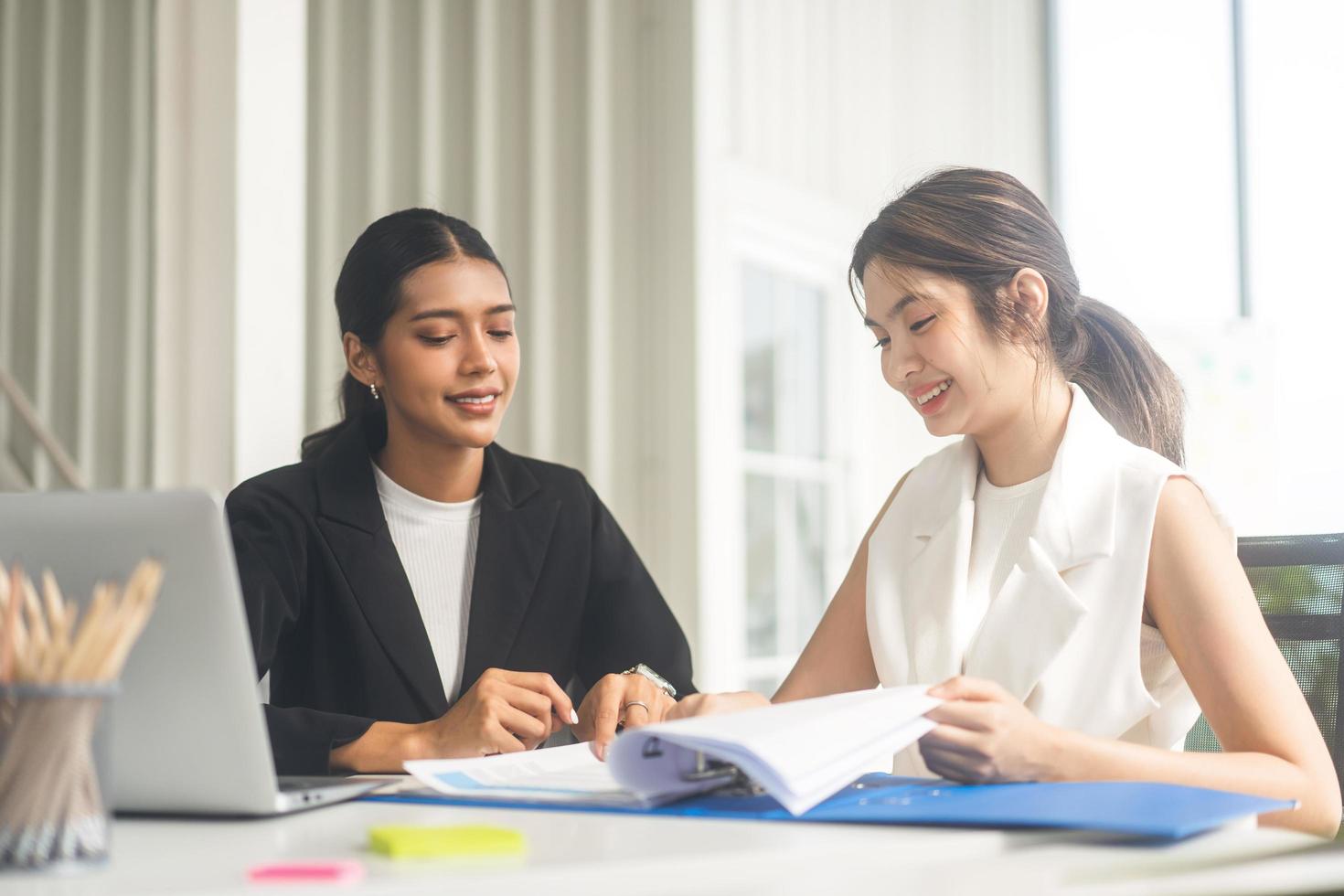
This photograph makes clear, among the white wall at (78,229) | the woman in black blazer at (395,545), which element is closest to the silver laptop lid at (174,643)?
the woman in black blazer at (395,545)

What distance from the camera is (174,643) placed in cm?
80

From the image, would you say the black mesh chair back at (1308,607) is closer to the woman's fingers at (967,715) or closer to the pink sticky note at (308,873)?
the woman's fingers at (967,715)

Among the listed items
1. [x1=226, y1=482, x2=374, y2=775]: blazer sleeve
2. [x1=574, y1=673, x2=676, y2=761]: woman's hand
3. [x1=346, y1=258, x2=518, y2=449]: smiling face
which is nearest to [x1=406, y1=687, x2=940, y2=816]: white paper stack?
[x1=574, y1=673, x2=676, y2=761]: woman's hand

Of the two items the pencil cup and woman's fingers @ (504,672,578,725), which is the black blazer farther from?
the pencil cup

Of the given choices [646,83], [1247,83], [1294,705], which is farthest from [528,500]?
[1247,83]

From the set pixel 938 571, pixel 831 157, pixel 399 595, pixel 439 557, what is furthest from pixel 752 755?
pixel 831 157

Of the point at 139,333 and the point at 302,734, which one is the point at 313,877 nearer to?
the point at 302,734

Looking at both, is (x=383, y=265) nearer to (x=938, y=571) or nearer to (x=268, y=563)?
(x=268, y=563)

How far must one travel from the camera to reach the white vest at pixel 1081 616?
128cm

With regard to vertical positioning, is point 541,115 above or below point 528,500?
above

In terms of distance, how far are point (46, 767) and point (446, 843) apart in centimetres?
20

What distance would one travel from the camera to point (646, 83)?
3428 millimetres

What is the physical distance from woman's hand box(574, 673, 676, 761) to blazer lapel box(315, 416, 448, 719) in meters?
0.28

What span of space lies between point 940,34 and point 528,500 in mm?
3352
